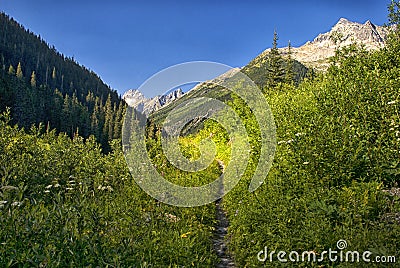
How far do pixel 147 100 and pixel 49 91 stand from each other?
105737mm

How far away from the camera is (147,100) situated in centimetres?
866

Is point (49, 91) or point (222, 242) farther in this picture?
point (49, 91)

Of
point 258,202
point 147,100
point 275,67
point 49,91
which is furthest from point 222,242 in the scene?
point 49,91

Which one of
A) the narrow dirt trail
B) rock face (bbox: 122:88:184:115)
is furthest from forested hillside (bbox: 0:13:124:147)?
the narrow dirt trail

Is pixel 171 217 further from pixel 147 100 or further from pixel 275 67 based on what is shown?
pixel 275 67

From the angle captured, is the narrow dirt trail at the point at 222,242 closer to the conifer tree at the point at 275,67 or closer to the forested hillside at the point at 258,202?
the forested hillside at the point at 258,202

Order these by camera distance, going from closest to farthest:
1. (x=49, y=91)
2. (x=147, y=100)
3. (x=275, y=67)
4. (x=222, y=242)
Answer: (x=222, y=242) → (x=147, y=100) → (x=275, y=67) → (x=49, y=91)

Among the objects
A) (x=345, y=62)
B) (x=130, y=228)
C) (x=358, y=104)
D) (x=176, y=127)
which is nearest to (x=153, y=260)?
(x=130, y=228)

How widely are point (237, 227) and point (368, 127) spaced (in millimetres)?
3026

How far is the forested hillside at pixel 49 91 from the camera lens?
260ft

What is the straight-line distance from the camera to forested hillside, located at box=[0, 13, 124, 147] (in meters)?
79.2

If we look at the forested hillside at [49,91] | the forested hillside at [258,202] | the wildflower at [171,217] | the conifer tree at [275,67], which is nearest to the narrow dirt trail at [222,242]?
the forested hillside at [258,202]

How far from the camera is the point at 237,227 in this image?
738 centimetres

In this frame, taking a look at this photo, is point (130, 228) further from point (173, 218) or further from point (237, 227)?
point (237, 227)
